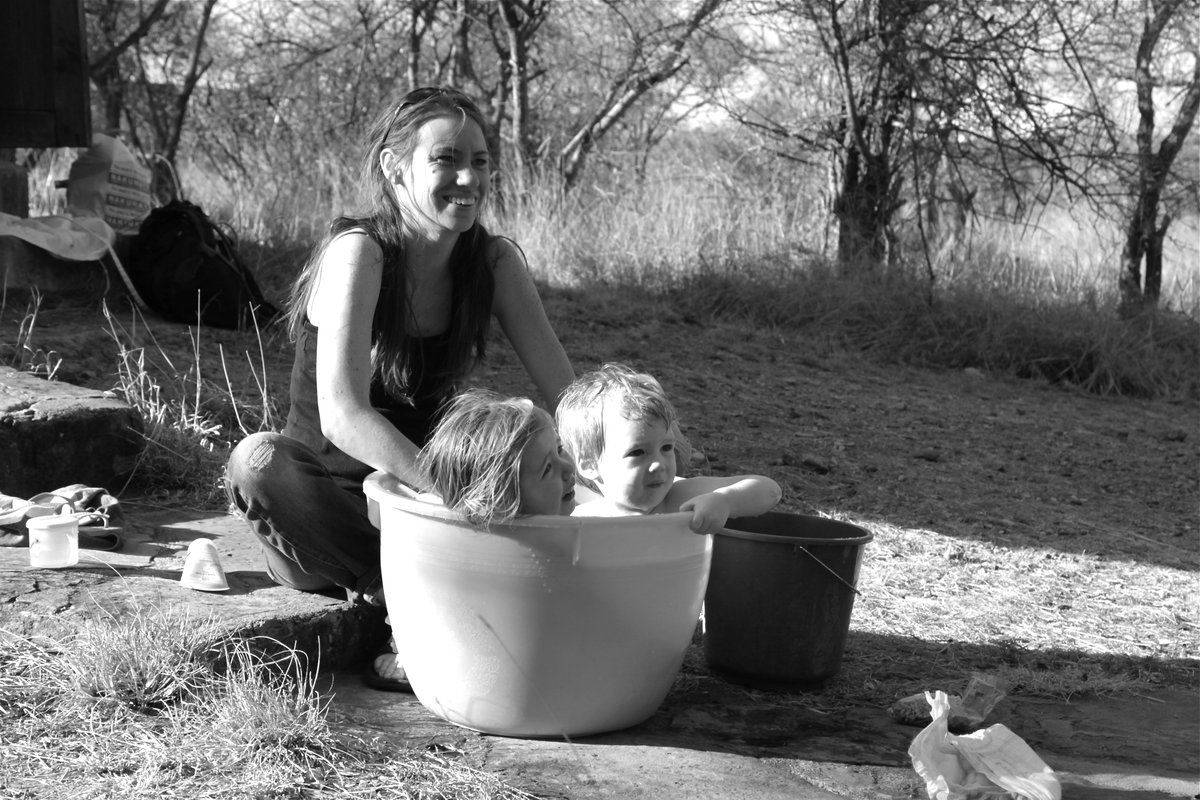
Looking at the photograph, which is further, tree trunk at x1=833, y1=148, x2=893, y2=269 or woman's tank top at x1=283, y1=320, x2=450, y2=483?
tree trunk at x1=833, y1=148, x2=893, y2=269

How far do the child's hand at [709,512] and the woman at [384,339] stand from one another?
51cm

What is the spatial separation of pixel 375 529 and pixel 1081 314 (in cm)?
576

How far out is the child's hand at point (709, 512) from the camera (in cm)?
224

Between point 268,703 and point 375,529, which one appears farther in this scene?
point 375,529

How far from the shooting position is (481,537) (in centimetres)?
218

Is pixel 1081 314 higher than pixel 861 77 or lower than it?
lower

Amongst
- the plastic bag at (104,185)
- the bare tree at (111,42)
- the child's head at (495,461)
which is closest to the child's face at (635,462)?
the child's head at (495,461)

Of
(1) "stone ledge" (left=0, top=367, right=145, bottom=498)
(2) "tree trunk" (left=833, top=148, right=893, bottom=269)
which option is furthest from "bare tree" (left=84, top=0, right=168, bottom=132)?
(1) "stone ledge" (left=0, top=367, right=145, bottom=498)

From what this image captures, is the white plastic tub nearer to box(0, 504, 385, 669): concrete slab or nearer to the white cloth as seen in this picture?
box(0, 504, 385, 669): concrete slab

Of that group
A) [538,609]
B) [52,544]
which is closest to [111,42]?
[52,544]

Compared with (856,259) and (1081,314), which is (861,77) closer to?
(856,259)

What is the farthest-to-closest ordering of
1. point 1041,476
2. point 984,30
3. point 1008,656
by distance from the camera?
point 984,30, point 1041,476, point 1008,656

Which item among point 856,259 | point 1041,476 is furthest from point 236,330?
point 856,259

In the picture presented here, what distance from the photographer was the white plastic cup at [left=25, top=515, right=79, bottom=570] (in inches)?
109
